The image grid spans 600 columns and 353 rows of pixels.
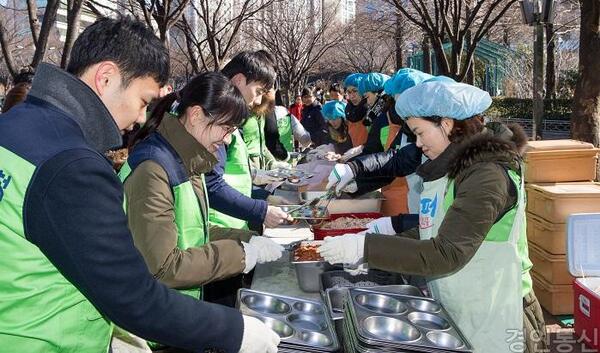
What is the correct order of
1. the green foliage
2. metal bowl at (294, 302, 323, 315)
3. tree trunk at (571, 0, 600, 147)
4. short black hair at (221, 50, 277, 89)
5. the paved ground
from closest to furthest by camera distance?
1. metal bowl at (294, 302, 323, 315)
2. short black hair at (221, 50, 277, 89)
3. the paved ground
4. tree trunk at (571, 0, 600, 147)
5. the green foliage

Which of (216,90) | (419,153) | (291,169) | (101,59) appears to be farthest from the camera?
(291,169)

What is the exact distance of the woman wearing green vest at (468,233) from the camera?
5.97 ft

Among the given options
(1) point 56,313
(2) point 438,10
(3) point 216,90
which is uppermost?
(2) point 438,10

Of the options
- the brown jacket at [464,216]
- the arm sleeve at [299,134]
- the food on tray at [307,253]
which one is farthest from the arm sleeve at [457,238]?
the arm sleeve at [299,134]

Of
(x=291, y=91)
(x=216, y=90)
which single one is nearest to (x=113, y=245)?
(x=216, y=90)

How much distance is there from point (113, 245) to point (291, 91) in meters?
21.2

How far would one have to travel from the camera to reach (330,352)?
5.00 feet

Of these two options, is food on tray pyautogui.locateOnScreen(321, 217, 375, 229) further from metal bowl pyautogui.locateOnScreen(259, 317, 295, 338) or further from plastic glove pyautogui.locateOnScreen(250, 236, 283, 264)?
metal bowl pyautogui.locateOnScreen(259, 317, 295, 338)

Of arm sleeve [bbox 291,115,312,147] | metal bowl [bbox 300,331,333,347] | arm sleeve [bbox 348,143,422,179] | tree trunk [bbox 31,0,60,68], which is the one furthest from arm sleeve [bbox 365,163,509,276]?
arm sleeve [bbox 291,115,312,147]

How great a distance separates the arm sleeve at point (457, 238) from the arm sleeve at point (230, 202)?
1095mm

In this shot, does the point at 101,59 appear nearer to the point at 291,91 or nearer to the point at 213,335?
the point at 213,335

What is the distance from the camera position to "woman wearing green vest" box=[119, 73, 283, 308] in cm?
175

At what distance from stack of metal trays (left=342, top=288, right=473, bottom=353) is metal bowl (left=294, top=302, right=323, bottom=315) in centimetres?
11

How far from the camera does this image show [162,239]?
175 centimetres
